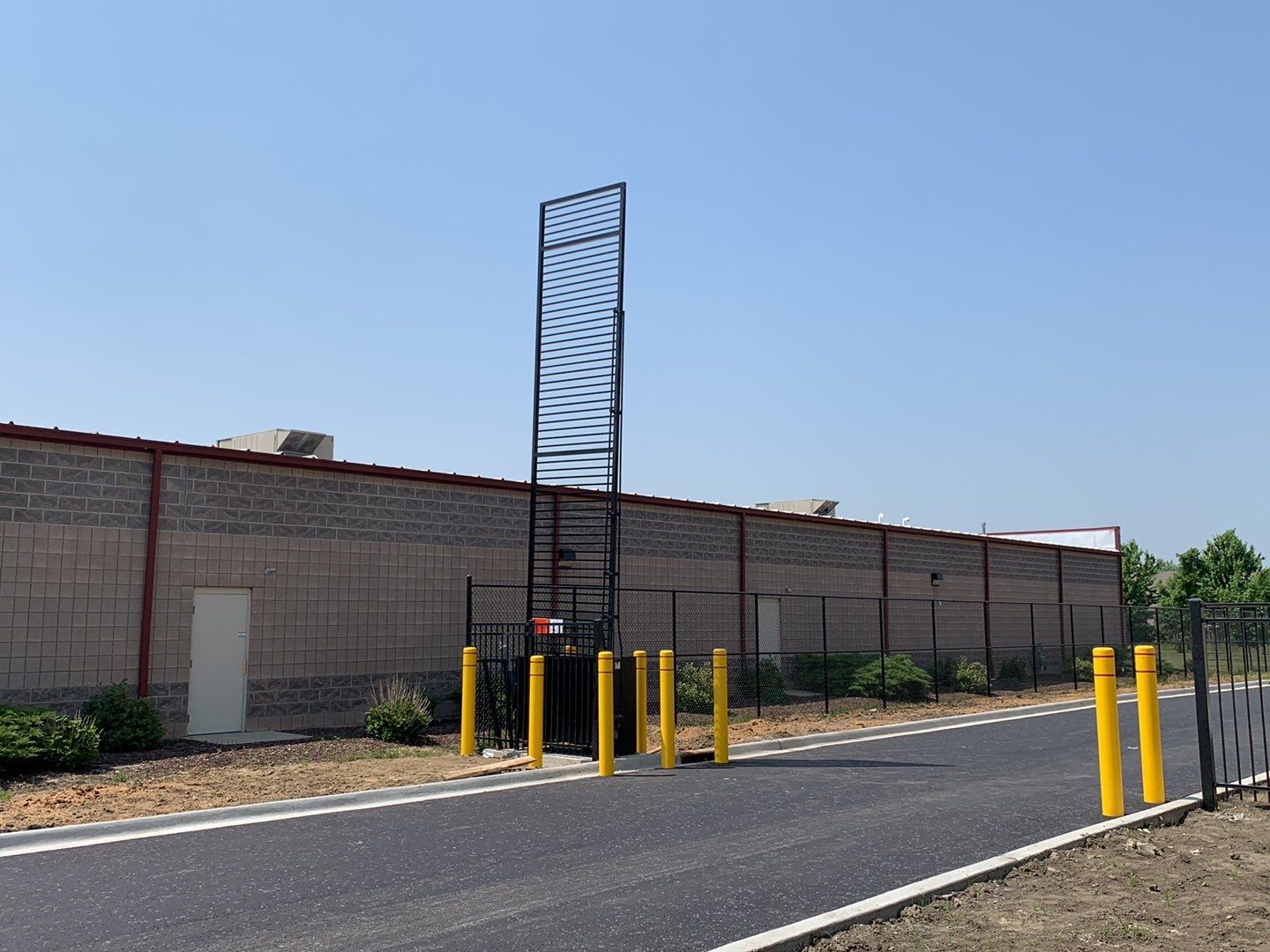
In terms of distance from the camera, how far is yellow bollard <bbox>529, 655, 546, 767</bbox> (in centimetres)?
1398

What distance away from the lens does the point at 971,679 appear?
30094mm

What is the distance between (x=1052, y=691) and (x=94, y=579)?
23674 mm

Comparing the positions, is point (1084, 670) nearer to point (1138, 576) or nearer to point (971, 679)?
point (971, 679)

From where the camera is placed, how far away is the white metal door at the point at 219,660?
17.7 metres

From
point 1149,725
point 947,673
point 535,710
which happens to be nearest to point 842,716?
point 947,673

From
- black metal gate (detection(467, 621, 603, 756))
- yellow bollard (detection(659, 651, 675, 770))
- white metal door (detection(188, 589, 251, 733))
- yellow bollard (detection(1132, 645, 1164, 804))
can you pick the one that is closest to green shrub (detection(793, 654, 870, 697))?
→ black metal gate (detection(467, 621, 603, 756))

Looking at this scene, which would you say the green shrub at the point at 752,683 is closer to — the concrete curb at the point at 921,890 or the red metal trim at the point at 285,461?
the red metal trim at the point at 285,461

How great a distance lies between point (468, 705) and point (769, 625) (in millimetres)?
14551

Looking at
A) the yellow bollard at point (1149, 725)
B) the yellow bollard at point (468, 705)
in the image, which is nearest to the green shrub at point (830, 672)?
the yellow bollard at point (468, 705)

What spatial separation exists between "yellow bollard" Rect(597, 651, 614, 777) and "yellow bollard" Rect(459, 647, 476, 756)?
204cm

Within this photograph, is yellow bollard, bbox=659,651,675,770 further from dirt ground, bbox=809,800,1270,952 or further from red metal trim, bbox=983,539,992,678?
red metal trim, bbox=983,539,992,678

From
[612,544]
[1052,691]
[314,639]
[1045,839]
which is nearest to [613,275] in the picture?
[612,544]

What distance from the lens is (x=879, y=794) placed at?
1220 cm

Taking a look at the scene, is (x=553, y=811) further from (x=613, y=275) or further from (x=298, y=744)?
(x=613, y=275)
